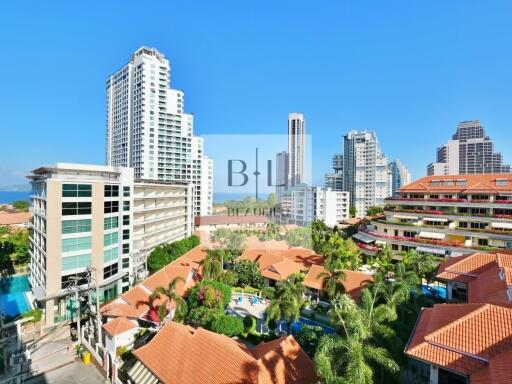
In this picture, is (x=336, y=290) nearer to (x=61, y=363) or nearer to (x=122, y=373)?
(x=122, y=373)

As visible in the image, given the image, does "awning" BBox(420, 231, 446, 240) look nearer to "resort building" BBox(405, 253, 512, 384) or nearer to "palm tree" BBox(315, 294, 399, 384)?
"resort building" BBox(405, 253, 512, 384)

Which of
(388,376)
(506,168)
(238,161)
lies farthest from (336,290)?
(506,168)

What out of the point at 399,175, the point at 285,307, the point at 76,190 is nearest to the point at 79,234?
the point at 76,190

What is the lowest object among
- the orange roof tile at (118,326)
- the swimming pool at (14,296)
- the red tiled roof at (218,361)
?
the swimming pool at (14,296)

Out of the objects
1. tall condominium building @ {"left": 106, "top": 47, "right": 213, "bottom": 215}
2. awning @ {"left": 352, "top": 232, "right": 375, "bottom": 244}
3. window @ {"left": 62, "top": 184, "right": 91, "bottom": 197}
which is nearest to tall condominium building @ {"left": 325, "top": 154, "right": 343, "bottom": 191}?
tall condominium building @ {"left": 106, "top": 47, "right": 213, "bottom": 215}

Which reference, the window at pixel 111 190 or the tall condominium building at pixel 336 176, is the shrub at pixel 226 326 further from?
the tall condominium building at pixel 336 176

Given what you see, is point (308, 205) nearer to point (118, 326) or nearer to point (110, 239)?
point (110, 239)

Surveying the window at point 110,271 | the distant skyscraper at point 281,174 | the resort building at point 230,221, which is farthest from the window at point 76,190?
the resort building at point 230,221
